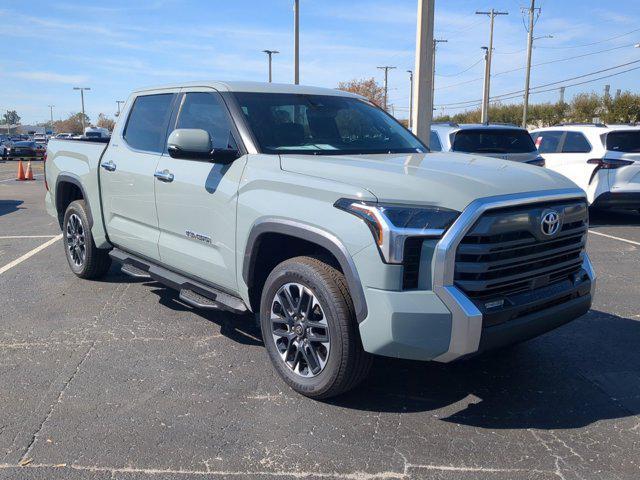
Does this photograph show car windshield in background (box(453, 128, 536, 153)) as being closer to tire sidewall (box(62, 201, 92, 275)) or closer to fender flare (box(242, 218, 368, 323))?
tire sidewall (box(62, 201, 92, 275))

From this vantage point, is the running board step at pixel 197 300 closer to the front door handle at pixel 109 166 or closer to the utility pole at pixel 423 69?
the front door handle at pixel 109 166

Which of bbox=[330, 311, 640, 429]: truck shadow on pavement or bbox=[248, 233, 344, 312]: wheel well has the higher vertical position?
bbox=[248, 233, 344, 312]: wheel well

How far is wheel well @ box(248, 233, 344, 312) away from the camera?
379 cm

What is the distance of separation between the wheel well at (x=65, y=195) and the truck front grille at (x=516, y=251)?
4.85m

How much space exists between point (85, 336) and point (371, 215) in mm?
2824

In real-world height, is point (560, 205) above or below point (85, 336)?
above

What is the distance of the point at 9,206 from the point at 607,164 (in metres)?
11.5

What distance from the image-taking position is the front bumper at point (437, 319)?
3053 mm

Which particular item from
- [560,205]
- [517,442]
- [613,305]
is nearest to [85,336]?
[517,442]

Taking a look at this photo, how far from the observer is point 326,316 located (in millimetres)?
3414

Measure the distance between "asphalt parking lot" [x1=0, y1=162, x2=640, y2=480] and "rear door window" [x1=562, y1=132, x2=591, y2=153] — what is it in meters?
5.97

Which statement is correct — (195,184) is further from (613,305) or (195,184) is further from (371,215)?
(613,305)

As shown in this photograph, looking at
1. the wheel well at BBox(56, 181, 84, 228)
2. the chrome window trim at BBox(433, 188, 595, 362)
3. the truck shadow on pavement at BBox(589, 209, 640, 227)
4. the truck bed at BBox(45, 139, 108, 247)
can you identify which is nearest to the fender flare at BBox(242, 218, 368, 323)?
the chrome window trim at BBox(433, 188, 595, 362)

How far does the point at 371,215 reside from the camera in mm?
3137
